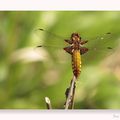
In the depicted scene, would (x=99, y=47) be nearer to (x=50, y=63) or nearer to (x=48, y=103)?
(x=50, y=63)

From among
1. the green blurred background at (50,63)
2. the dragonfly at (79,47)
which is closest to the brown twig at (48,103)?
the green blurred background at (50,63)

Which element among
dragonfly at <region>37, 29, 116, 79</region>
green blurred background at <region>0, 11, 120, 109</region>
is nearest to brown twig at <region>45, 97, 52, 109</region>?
green blurred background at <region>0, 11, 120, 109</region>

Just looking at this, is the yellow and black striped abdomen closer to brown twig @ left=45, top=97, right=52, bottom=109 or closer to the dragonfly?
the dragonfly

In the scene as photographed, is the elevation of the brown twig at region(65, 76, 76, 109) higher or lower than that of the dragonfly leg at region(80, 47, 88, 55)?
lower

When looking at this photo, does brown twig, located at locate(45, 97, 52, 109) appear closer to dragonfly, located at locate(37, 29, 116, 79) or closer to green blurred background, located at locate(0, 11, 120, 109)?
green blurred background, located at locate(0, 11, 120, 109)

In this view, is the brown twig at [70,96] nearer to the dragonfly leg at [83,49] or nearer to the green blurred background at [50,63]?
the green blurred background at [50,63]
